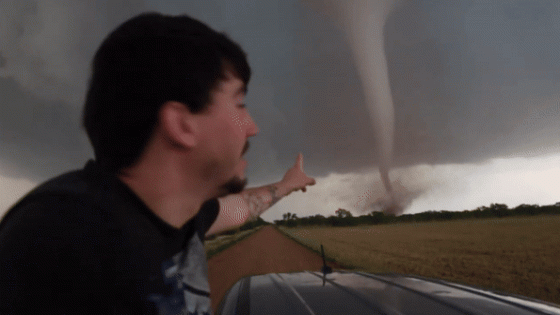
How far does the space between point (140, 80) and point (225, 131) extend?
0.35m

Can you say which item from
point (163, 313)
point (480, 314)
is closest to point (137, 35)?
point (163, 313)

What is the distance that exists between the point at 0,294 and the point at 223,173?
79 cm

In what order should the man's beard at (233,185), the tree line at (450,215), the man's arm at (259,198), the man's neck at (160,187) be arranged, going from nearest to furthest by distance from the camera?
the man's neck at (160,187) < the man's beard at (233,185) < the man's arm at (259,198) < the tree line at (450,215)

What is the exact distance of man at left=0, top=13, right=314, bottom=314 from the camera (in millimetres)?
941

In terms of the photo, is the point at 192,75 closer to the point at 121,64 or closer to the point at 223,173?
the point at 121,64

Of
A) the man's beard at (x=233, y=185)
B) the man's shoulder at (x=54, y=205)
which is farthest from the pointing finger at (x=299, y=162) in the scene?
the man's shoulder at (x=54, y=205)

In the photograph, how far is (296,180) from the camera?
3000mm

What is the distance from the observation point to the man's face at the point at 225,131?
1.44m

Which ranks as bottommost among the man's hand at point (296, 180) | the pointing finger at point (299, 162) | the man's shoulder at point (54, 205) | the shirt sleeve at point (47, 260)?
the shirt sleeve at point (47, 260)

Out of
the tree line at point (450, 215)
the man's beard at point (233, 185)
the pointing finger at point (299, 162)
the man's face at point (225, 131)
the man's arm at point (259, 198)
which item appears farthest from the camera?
the tree line at point (450, 215)

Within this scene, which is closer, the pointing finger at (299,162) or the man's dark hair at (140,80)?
the man's dark hair at (140,80)

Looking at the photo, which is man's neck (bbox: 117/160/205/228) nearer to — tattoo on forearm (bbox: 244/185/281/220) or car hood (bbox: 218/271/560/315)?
car hood (bbox: 218/271/560/315)

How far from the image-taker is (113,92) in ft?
4.74

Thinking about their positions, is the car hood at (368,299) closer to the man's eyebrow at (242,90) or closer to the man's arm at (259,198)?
the man's arm at (259,198)
